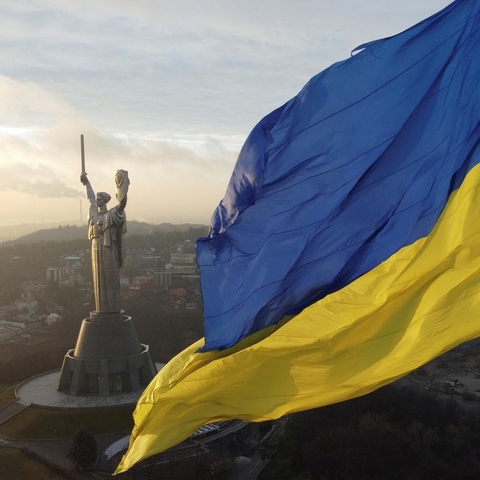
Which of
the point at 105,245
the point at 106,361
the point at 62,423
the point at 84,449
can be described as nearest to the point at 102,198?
the point at 105,245

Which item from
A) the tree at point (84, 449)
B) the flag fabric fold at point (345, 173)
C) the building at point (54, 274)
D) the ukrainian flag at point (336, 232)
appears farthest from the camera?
the building at point (54, 274)

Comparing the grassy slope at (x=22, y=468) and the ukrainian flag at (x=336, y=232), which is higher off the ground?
the ukrainian flag at (x=336, y=232)

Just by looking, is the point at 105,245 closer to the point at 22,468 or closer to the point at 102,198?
the point at 102,198

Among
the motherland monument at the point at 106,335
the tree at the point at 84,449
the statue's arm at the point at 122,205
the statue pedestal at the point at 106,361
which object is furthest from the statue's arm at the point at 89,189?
the tree at the point at 84,449

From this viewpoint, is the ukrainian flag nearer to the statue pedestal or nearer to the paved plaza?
the paved plaza

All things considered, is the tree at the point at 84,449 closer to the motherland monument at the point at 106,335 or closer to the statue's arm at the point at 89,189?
the motherland monument at the point at 106,335

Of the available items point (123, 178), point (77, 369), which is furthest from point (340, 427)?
point (123, 178)
